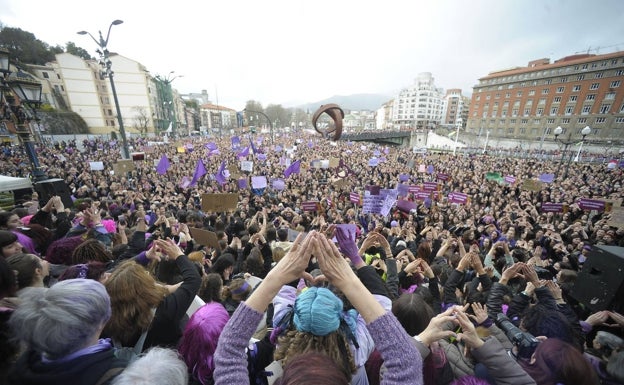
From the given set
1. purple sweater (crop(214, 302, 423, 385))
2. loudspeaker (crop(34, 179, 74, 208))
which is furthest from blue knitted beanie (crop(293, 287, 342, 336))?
loudspeaker (crop(34, 179, 74, 208))

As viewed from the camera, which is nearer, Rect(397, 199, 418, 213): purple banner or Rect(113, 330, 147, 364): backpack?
Rect(113, 330, 147, 364): backpack

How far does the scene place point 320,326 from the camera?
1252 millimetres

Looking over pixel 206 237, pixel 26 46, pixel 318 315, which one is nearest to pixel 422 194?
pixel 206 237

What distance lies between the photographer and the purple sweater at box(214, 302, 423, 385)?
1023 mm

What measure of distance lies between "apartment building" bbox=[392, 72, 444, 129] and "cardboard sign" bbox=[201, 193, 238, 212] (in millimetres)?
108589

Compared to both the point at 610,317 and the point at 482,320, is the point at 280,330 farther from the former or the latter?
the point at 610,317

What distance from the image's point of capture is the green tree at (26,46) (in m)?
42.3

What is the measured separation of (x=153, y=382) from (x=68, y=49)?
78.3m

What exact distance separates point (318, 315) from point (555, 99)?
79596 millimetres

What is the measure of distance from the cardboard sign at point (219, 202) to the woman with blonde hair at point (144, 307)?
5298 mm

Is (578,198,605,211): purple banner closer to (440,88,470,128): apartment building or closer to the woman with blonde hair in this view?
the woman with blonde hair

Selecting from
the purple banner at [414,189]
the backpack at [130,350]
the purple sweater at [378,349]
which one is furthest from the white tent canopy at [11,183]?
the purple banner at [414,189]

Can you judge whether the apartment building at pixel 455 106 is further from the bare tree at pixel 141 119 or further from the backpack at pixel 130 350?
the backpack at pixel 130 350

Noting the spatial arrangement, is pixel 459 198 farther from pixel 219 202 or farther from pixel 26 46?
pixel 26 46
